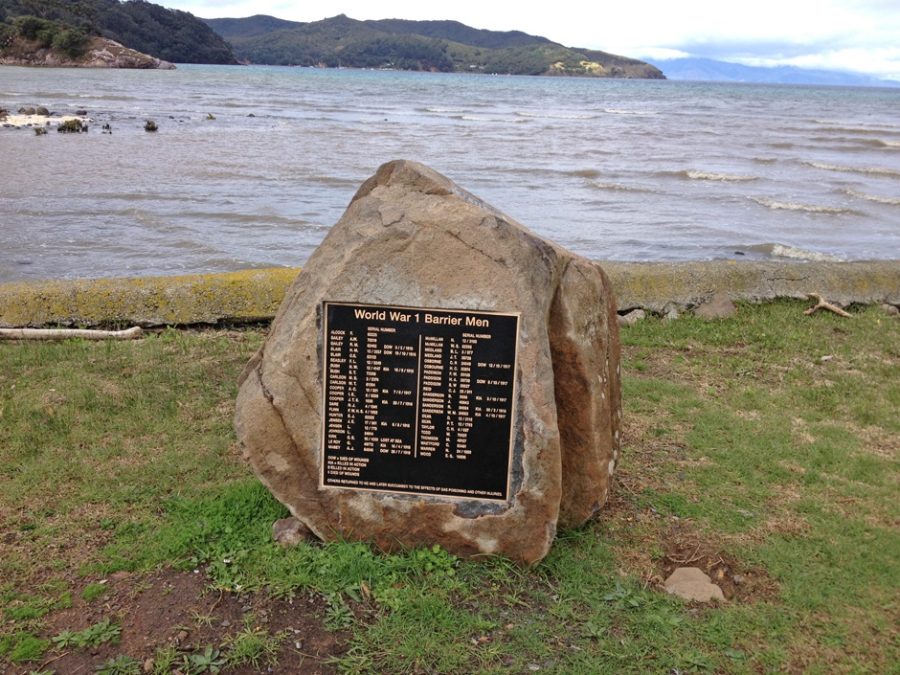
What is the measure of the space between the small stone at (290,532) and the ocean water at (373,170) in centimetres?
706

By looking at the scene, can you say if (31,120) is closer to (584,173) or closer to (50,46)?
(584,173)

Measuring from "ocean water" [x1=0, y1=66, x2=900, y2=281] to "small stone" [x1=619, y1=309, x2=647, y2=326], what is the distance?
3.24 meters

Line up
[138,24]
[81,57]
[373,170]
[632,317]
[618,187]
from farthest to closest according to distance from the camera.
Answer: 1. [138,24]
2. [81,57]
3. [373,170]
4. [618,187]
5. [632,317]

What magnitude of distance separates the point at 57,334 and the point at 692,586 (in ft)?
20.7

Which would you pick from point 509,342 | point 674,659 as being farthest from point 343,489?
point 674,659

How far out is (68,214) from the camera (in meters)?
14.2

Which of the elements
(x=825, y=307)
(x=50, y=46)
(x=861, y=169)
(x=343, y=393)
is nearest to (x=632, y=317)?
(x=825, y=307)

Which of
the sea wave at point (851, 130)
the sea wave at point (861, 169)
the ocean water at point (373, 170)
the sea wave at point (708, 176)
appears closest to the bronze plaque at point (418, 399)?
the ocean water at point (373, 170)

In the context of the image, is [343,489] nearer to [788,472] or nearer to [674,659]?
[674,659]

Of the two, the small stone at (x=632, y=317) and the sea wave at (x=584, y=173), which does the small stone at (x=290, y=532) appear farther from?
the sea wave at (x=584, y=173)

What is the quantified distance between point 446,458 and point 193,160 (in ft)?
63.6

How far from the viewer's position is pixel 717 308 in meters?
9.65

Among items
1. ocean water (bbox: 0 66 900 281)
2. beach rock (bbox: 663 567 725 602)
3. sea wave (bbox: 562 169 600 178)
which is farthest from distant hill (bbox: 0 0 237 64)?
beach rock (bbox: 663 567 725 602)

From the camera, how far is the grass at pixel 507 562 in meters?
4.12
